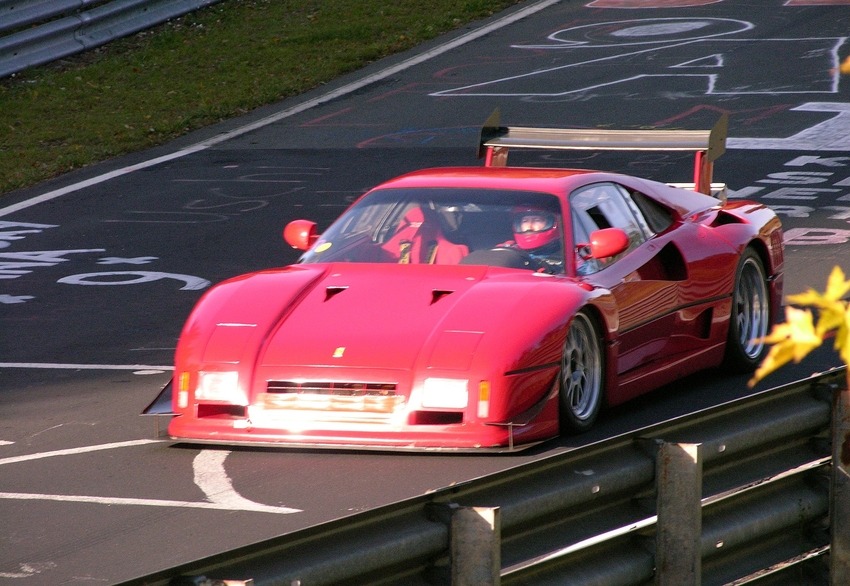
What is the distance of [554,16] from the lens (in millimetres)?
29016

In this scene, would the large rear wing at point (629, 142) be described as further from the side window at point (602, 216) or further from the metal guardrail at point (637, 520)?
the metal guardrail at point (637, 520)

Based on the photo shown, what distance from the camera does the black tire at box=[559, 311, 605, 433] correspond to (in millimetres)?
6980

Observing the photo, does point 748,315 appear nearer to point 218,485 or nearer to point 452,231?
point 452,231

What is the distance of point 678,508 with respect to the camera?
4.05 m

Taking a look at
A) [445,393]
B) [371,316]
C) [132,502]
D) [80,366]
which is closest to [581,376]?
[445,393]

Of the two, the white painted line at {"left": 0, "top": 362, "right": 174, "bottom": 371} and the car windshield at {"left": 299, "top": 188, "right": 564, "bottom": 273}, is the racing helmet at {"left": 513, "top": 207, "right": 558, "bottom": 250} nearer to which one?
the car windshield at {"left": 299, "top": 188, "right": 564, "bottom": 273}

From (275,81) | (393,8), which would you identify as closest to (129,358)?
(275,81)

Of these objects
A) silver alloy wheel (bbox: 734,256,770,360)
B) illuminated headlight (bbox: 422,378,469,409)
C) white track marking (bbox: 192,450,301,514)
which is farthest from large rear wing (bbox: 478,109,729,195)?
white track marking (bbox: 192,450,301,514)

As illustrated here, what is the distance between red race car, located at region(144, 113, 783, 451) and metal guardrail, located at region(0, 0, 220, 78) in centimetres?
1446

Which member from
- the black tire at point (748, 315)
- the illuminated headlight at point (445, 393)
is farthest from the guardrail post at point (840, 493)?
the black tire at point (748, 315)

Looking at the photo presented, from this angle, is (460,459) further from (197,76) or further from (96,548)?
(197,76)

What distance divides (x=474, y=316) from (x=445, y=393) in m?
0.43

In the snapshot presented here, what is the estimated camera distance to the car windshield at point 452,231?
7.63 meters

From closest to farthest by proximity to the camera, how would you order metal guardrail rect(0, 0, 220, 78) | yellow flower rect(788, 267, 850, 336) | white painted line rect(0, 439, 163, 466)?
yellow flower rect(788, 267, 850, 336), white painted line rect(0, 439, 163, 466), metal guardrail rect(0, 0, 220, 78)
